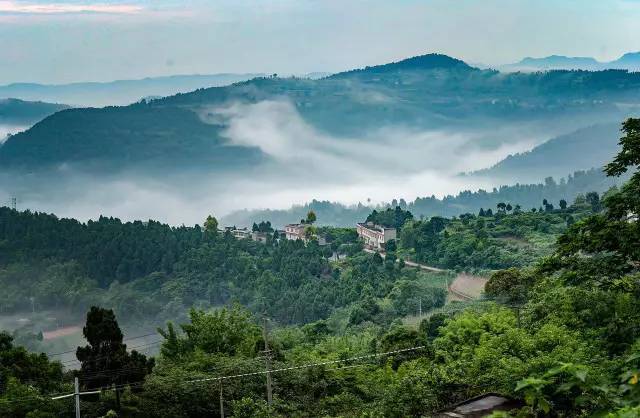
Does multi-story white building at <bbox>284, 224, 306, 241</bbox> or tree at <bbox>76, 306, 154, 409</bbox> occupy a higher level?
multi-story white building at <bbox>284, 224, 306, 241</bbox>

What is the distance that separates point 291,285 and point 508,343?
215ft

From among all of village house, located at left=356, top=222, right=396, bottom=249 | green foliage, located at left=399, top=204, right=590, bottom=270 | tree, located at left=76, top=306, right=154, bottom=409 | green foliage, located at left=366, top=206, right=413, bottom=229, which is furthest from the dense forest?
green foliage, located at left=366, top=206, right=413, bottom=229

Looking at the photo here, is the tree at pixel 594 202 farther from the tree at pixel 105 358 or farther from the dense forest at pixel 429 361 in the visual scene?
the tree at pixel 105 358

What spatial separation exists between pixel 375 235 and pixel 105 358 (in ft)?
267

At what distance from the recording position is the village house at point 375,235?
102 m

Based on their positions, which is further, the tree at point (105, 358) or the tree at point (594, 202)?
the tree at point (594, 202)

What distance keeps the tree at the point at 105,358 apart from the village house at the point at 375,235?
7751 cm

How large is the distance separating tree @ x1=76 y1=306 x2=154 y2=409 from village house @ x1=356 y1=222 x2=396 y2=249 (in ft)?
254

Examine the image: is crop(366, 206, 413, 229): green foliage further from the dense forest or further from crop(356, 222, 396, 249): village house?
the dense forest

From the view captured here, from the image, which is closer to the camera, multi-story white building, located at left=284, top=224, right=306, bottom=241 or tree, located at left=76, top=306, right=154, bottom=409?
tree, located at left=76, top=306, right=154, bottom=409

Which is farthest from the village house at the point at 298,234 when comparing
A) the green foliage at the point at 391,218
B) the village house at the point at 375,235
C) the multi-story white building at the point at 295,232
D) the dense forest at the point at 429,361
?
the dense forest at the point at 429,361

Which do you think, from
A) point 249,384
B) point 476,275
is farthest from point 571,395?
point 476,275

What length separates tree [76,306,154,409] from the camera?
23.6 metres

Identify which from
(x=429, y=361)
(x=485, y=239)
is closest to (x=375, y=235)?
(x=485, y=239)
